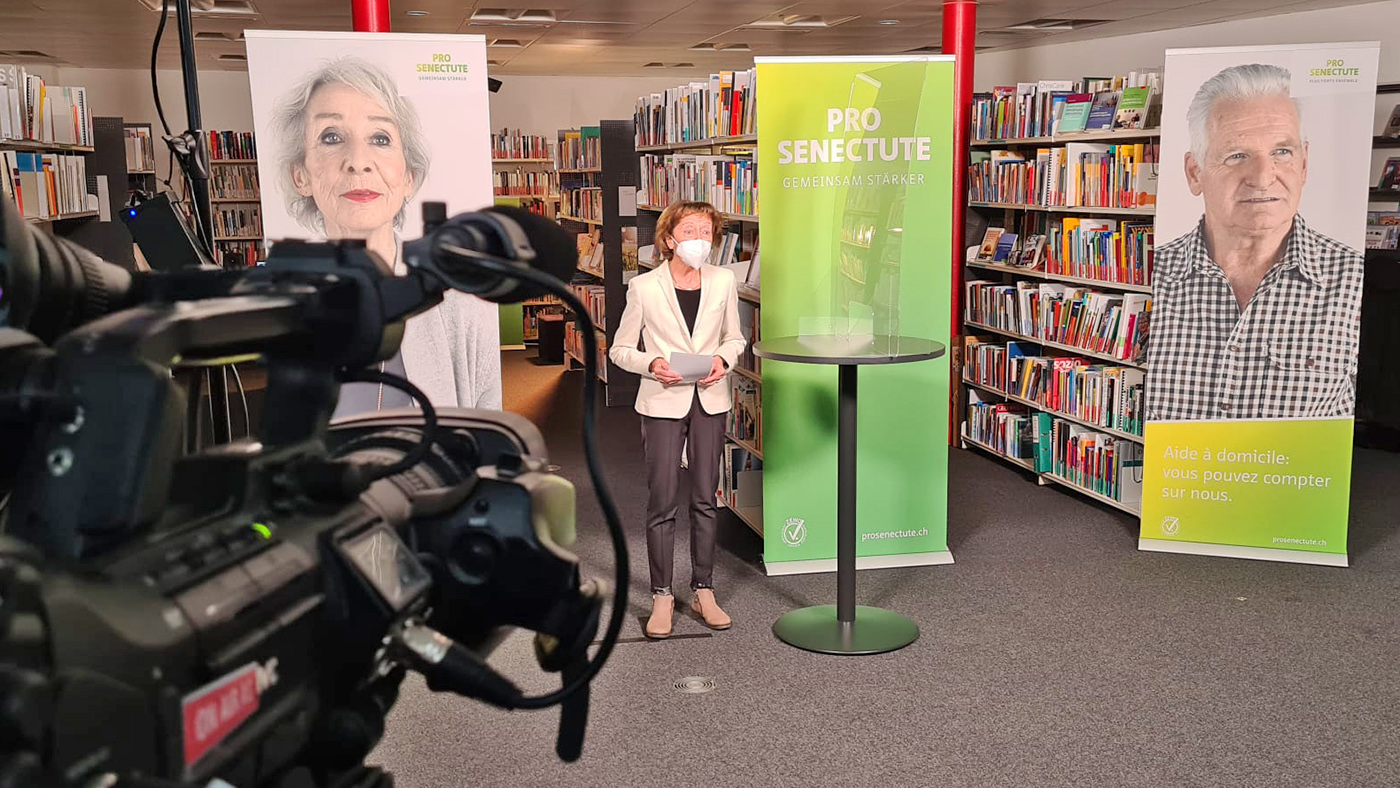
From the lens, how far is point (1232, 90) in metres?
4.41

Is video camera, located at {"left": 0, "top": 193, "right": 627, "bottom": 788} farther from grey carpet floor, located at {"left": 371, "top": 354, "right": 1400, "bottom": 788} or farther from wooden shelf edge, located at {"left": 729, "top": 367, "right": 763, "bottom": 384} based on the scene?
wooden shelf edge, located at {"left": 729, "top": 367, "right": 763, "bottom": 384}

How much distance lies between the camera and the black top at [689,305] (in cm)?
394

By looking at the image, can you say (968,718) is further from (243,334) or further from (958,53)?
(958,53)

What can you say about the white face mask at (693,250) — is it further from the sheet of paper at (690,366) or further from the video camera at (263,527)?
the video camera at (263,527)

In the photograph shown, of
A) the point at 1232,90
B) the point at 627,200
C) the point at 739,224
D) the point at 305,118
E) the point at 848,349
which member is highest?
the point at 1232,90

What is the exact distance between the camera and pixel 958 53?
26.0 ft

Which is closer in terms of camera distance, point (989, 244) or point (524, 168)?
point (989, 244)

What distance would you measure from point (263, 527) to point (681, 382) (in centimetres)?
303

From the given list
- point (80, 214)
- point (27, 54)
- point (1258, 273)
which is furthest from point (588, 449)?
point (27, 54)

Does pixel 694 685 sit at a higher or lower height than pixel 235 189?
lower

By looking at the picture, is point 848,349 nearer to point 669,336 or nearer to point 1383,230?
point 669,336

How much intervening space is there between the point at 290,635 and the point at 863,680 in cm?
297

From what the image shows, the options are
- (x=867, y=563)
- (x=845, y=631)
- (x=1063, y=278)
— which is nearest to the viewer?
(x=845, y=631)

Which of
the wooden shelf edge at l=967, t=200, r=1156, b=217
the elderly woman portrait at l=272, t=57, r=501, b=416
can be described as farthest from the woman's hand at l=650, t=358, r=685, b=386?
the wooden shelf edge at l=967, t=200, r=1156, b=217
